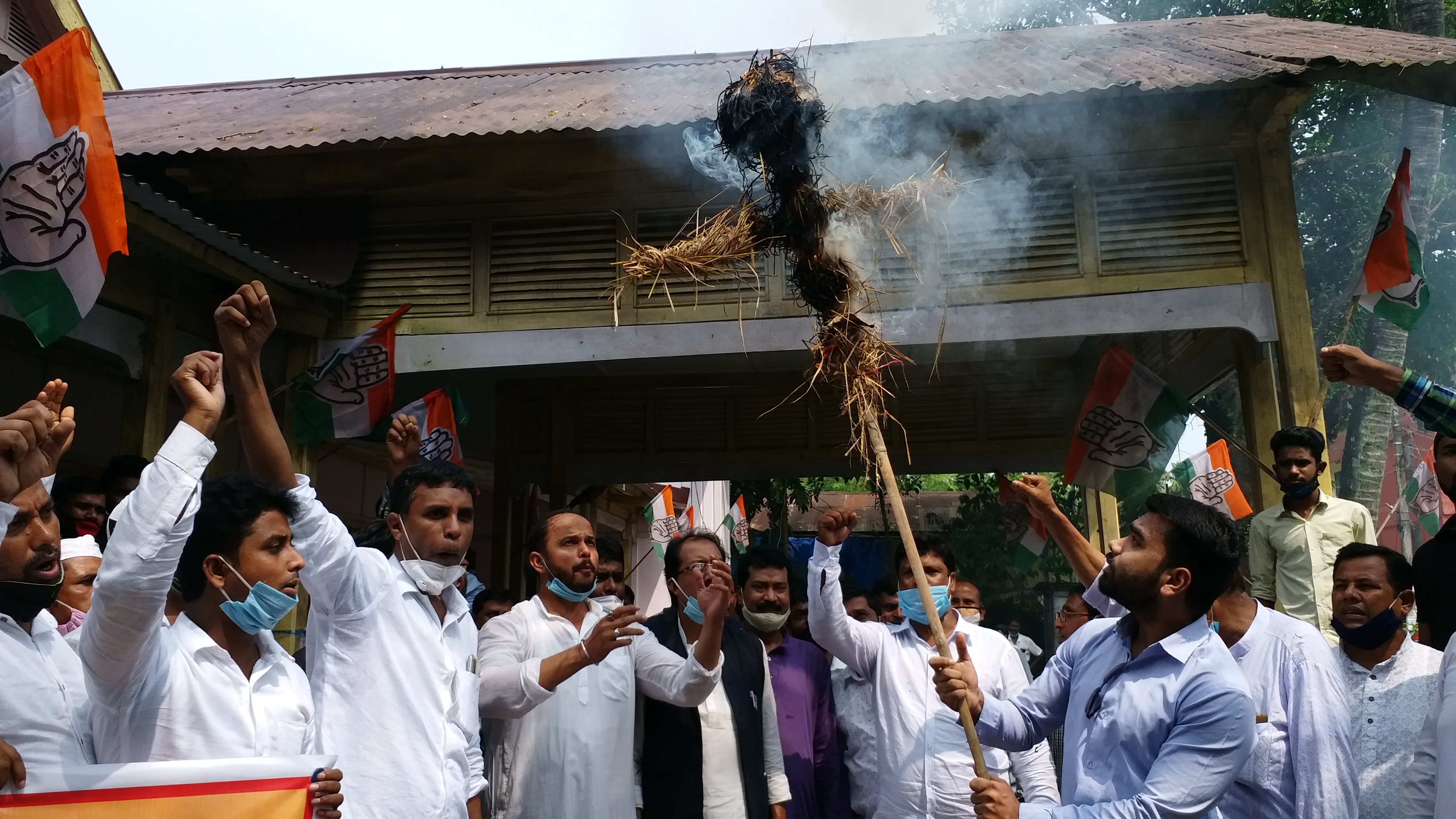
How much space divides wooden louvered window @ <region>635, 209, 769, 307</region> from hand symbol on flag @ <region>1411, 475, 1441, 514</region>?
10153 millimetres

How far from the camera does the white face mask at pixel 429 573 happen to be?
3680 millimetres

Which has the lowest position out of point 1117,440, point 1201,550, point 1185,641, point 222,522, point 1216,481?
point 1185,641

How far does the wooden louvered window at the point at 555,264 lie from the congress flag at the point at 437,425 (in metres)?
0.83

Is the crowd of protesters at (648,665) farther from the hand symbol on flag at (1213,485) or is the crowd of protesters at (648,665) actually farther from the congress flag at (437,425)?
the hand symbol on flag at (1213,485)

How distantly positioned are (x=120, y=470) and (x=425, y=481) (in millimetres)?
2391

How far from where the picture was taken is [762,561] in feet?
17.6

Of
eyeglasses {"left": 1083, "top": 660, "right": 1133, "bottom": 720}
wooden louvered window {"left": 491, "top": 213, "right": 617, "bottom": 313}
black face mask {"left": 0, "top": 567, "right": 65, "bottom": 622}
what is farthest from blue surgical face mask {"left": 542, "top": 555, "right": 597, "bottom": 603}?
wooden louvered window {"left": 491, "top": 213, "right": 617, "bottom": 313}

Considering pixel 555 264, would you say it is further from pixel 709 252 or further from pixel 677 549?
pixel 709 252

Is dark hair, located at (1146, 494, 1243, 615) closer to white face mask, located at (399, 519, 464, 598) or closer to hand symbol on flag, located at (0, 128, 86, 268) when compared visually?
white face mask, located at (399, 519, 464, 598)

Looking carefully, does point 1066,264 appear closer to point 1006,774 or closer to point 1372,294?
point 1372,294

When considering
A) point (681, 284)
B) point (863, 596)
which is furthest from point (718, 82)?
point (863, 596)

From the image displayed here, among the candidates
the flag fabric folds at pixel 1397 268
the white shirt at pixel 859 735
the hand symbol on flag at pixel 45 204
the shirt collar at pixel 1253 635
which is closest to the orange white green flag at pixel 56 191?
the hand symbol on flag at pixel 45 204

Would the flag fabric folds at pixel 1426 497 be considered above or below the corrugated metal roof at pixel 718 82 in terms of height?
below

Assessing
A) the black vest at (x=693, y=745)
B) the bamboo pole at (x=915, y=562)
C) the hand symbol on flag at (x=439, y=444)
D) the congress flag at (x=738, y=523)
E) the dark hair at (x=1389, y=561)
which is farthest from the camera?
the congress flag at (x=738, y=523)
